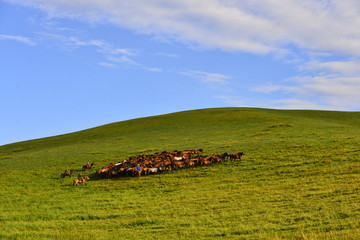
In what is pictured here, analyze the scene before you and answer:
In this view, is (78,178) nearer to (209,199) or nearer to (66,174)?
(66,174)

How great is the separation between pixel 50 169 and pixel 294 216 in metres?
22.7

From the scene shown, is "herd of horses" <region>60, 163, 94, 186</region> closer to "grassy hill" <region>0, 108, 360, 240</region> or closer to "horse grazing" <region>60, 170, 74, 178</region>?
"horse grazing" <region>60, 170, 74, 178</region>

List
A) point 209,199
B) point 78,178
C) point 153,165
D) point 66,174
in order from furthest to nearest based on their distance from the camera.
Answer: point 66,174 → point 153,165 → point 78,178 → point 209,199

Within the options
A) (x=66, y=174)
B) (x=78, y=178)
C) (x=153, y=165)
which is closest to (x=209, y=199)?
(x=153, y=165)

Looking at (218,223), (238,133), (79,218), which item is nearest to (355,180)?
(218,223)

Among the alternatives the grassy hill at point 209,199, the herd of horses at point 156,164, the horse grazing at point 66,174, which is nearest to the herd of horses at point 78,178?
the horse grazing at point 66,174

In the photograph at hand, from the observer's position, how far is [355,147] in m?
28.0

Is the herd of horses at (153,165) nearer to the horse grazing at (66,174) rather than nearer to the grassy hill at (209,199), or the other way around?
the horse grazing at (66,174)

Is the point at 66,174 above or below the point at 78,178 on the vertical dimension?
above

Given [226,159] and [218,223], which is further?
[226,159]

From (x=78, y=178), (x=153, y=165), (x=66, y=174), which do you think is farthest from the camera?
(x=66, y=174)

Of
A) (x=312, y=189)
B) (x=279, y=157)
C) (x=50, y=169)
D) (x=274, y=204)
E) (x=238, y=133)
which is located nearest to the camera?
(x=274, y=204)

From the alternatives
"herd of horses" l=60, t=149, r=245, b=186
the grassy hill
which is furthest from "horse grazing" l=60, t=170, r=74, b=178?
the grassy hill

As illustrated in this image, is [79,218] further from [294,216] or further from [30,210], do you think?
[294,216]
